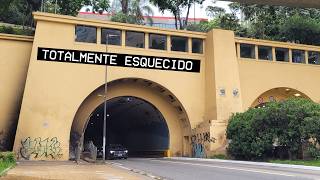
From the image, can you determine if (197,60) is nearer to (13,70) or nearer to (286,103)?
(286,103)

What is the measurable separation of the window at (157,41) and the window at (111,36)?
2906mm

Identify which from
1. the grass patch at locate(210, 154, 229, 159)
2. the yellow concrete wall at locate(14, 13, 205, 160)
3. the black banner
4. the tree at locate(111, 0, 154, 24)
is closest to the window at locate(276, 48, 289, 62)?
the black banner

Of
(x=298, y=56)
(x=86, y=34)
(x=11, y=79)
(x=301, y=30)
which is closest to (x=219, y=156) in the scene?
(x=86, y=34)

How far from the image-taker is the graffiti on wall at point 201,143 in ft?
122

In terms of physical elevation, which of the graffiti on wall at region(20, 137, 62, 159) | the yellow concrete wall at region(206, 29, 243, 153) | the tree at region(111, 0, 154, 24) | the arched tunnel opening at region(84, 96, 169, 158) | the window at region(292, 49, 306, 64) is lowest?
the graffiti on wall at region(20, 137, 62, 159)

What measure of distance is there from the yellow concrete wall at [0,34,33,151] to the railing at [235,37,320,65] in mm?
19291

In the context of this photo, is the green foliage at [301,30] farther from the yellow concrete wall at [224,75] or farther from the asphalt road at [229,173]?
the asphalt road at [229,173]

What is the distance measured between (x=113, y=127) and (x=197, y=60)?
74.3ft

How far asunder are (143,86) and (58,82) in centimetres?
860

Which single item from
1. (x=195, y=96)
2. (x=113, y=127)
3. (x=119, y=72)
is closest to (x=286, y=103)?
(x=195, y=96)

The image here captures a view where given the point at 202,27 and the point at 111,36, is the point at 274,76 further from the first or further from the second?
the point at 202,27

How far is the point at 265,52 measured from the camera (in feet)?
144

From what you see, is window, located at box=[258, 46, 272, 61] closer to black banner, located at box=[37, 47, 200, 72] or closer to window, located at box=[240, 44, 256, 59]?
window, located at box=[240, 44, 256, 59]

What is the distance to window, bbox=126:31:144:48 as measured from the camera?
3934 cm
